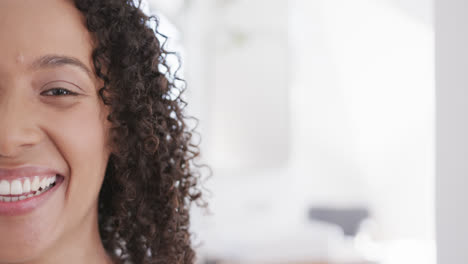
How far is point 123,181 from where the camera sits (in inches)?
39.9

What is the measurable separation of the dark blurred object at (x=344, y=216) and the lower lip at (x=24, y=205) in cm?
310

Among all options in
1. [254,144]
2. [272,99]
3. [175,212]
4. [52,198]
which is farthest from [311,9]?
[52,198]

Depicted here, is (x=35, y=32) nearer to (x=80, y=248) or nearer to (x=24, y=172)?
(x=24, y=172)

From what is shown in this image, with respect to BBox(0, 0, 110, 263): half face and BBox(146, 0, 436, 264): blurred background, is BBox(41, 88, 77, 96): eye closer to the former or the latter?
BBox(0, 0, 110, 263): half face

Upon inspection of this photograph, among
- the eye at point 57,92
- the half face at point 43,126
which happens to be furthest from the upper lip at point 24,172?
the eye at point 57,92

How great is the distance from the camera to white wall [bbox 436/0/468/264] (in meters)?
0.63

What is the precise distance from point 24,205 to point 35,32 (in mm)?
286

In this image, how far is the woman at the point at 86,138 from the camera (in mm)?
819

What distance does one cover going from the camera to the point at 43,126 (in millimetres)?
833

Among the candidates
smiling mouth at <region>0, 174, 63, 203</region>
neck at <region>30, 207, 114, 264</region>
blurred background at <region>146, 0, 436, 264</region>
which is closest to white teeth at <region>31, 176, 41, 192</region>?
smiling mouth at <region>0, 174, 63, 203</region>

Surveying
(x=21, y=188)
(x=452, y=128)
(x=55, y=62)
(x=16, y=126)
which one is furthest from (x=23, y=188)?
(x=452, y=128)

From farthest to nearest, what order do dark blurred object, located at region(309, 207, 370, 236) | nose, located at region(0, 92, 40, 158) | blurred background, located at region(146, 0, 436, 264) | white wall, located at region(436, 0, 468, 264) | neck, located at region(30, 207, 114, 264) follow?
1. dark blurred object, located at region(309, 207, 370, 236)
2. blurred background, located at region(146, 0, 436, 264)
3. neck, located at region(30, 207, 114, 264)
4. nose, located at region(0, 92, 40, 158)
5. white wall, located at region(436, 0, 468, 264)

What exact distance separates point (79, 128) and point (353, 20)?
10.3 ft

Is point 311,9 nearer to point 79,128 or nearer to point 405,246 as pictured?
point 405,246
